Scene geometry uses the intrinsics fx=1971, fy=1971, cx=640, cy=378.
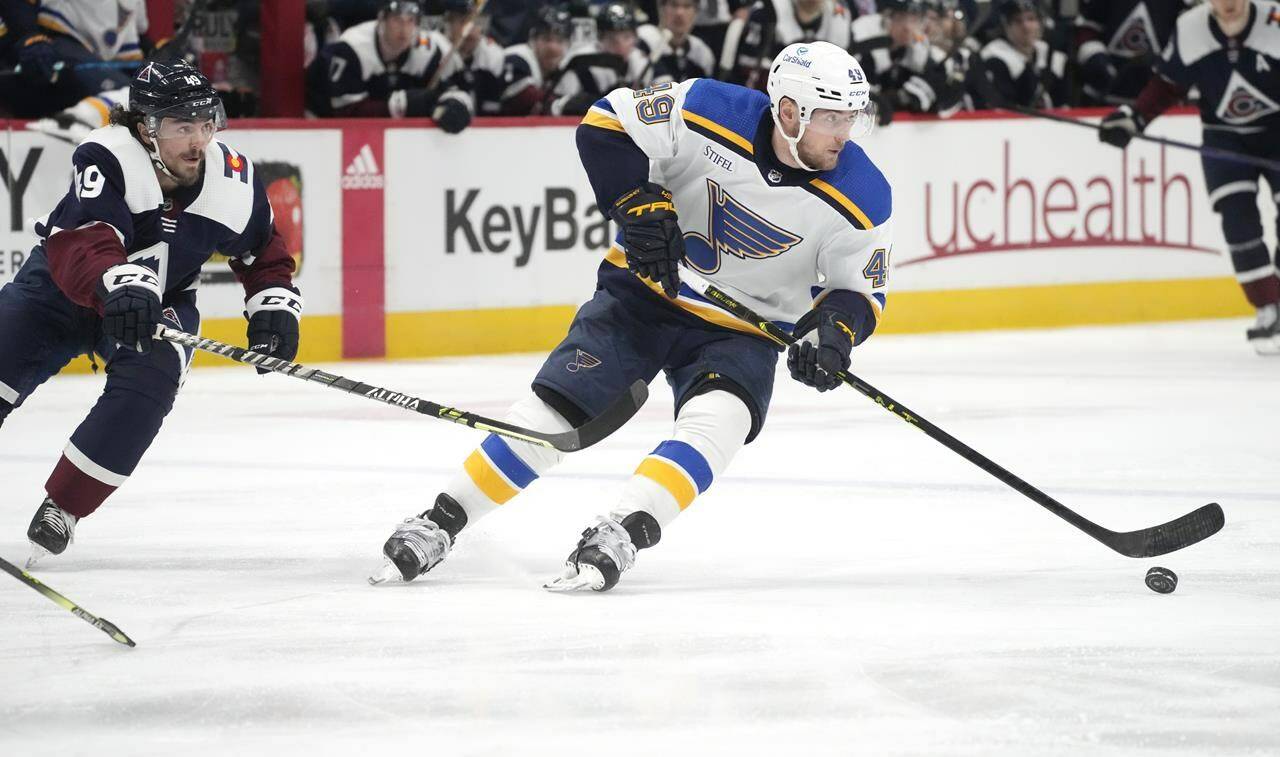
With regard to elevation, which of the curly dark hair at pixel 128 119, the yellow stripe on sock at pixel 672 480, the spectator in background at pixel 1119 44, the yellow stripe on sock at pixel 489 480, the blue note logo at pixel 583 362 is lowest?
the spectator in background at pixel 1119 44

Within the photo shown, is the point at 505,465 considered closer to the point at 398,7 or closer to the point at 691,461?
the point at 691,461

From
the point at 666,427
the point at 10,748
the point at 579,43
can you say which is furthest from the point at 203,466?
the point at 579,43

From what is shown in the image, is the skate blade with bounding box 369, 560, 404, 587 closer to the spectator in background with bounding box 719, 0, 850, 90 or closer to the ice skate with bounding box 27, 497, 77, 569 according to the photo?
the ice skate with bounding box 27, 497, 77, 569

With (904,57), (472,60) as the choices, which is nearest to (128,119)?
(472,60)

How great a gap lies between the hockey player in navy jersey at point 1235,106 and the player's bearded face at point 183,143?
→ 181 inches

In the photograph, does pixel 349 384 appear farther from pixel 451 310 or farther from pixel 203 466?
pixel 451 310

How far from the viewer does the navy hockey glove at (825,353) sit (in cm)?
354

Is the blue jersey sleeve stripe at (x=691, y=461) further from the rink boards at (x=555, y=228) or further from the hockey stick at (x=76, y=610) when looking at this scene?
the rink boards at (x=555, y=228)

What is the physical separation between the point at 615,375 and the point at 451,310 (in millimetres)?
3890

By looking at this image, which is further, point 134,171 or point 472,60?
point 472,60

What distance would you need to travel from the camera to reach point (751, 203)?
372 centimetres

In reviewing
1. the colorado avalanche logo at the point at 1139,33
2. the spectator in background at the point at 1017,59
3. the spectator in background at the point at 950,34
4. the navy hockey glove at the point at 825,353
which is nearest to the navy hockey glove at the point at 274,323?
the navy hockey glove at the point at 825,353

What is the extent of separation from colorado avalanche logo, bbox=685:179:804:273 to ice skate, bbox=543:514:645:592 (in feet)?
1.95

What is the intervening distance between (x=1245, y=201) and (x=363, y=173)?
3334mm
